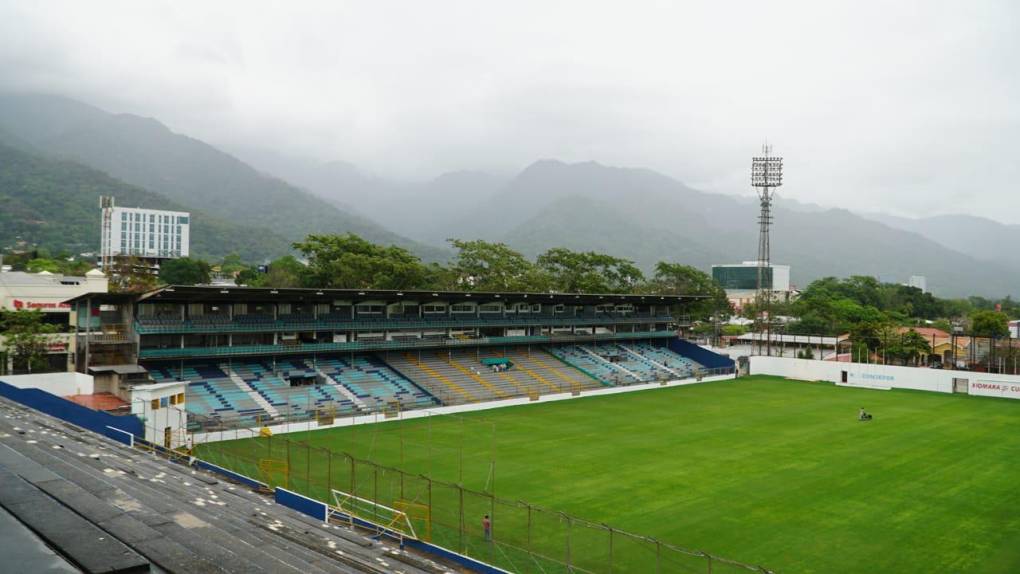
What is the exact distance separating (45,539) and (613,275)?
9083 cm

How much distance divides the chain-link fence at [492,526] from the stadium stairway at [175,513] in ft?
6.70

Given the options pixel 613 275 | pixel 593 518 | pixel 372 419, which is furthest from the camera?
pixel 613 275

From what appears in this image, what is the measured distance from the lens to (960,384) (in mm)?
55781

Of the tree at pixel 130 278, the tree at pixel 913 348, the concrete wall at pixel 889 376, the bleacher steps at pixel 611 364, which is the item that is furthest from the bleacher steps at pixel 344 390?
the tree at pixel 913 348

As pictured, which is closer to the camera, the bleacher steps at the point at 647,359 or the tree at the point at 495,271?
the bleacher steps at the point at 647,359

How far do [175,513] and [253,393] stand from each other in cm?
2779

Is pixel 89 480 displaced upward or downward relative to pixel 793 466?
upward

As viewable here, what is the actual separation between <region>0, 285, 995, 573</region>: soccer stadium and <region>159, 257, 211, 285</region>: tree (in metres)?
67.2

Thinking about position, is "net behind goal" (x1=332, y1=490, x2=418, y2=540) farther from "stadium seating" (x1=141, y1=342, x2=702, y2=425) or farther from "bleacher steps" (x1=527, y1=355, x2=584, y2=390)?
"bleacher steps" (x1=527, y1=355, x2=584, y2=390)

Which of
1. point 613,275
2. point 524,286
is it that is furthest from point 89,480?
point 613,275

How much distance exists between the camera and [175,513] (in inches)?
564

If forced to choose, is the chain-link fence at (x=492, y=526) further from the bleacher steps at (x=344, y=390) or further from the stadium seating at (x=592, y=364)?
the stadium seating at (x=592, y=364)

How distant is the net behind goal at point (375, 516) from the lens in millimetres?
19078

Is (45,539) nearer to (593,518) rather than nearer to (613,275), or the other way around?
(593,518)
